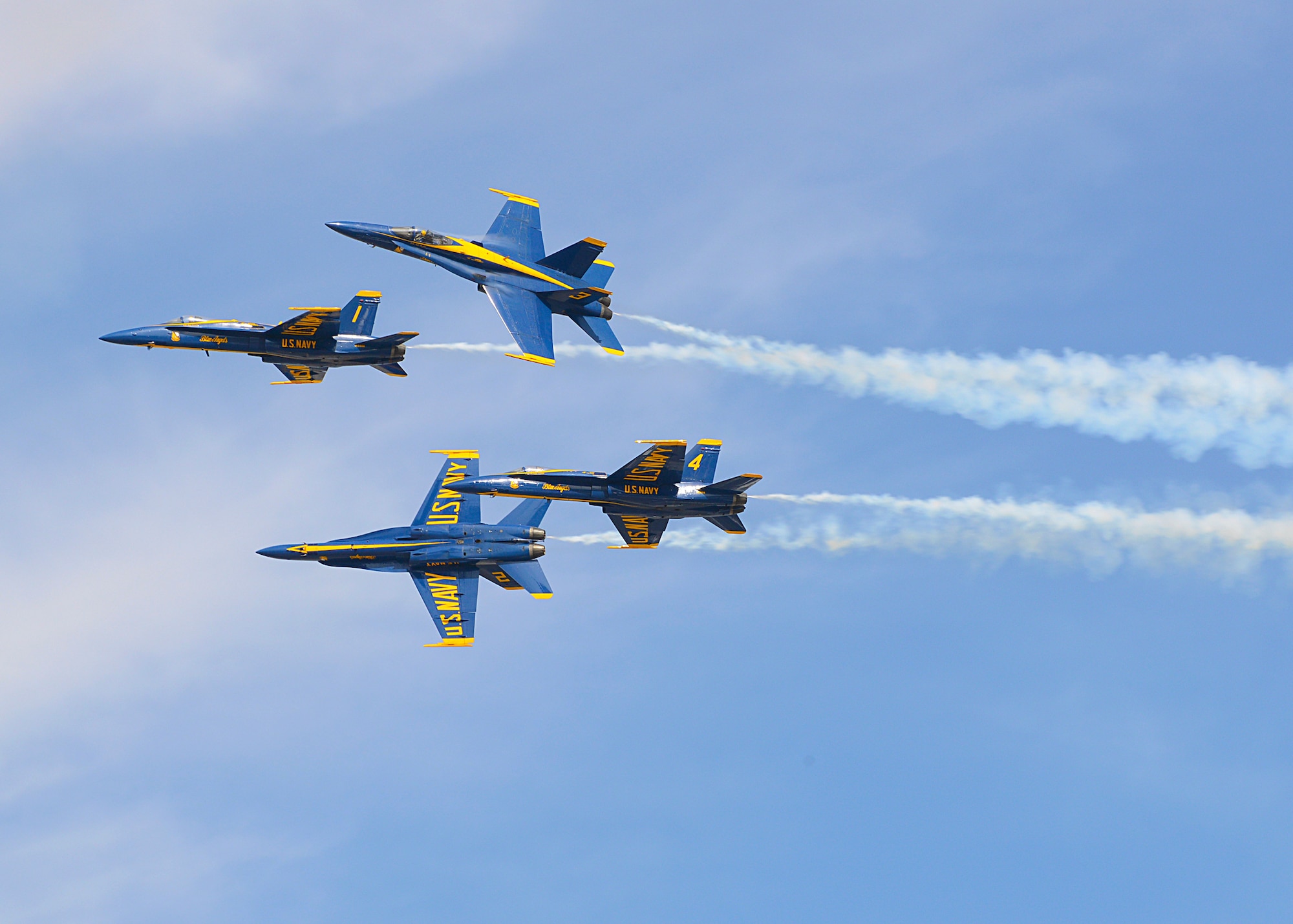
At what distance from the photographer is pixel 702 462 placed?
3219 inches

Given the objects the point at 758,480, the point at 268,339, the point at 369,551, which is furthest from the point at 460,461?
the point at 758,480

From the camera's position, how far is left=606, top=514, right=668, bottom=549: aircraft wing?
266 ft

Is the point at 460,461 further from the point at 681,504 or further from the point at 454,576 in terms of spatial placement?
the point at 681,504

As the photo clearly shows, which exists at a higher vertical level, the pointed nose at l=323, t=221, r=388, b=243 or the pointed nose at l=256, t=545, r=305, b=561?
the pointed nose at l=323, t=221, r=388, b=243

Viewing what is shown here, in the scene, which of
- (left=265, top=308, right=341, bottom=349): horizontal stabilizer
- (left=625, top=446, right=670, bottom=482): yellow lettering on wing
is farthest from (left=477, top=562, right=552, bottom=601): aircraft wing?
(left=265, top=308, right=341, bottom=349): horizontal stabilizer

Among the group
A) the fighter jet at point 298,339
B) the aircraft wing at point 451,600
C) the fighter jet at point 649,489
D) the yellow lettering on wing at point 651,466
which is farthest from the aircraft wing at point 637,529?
the fighter jet at point 298,339

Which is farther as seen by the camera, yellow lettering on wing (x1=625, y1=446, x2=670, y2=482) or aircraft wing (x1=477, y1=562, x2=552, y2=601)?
aircraft wing (x1=477, y1=562, x2=552, y2=601)

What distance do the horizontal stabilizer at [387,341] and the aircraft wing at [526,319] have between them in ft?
18.2

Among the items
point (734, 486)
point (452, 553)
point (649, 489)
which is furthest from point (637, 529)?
point (452, 553)

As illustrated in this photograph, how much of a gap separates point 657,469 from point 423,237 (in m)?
21.4

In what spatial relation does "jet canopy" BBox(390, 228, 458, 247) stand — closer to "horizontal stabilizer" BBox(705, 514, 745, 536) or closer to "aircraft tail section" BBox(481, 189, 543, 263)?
"aircraft tail section" BBox(481, 189, 543, 263)

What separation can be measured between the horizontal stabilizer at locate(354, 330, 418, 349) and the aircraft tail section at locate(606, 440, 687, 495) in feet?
48.9

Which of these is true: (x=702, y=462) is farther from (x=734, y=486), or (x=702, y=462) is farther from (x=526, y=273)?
(x=526, y=273)

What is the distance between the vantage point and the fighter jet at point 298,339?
8012 cm
